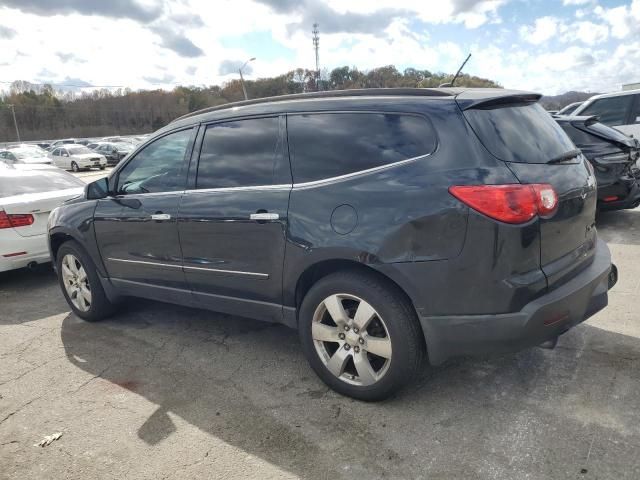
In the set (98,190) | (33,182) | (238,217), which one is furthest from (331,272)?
(33,182)

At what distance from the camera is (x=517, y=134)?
2.77m

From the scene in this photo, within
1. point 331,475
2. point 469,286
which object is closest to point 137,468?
point 331,475

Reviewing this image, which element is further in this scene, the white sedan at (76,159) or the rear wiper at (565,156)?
the white sedan at (76,159)

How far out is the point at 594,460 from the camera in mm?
2367

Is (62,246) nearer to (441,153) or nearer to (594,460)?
(441,153)

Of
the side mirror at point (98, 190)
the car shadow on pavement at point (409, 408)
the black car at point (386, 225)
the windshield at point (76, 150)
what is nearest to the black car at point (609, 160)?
the car shadow on pavement at point (409, 408)

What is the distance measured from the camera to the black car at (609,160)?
6645 mm

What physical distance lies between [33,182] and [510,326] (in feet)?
20.3

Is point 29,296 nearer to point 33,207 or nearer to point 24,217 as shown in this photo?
point 24,217

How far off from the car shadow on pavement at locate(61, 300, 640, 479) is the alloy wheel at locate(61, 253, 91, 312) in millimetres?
708

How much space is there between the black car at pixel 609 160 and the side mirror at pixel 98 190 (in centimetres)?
582

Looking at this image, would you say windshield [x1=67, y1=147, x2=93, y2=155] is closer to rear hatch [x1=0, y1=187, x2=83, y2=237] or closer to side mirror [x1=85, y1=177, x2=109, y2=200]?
rear hatch [x1=0, y1=187, x2=83, y2=237]

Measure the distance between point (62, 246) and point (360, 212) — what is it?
11.0 feet

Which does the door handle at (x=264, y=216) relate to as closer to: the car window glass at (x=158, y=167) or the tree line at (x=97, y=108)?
the car window glass at (x=158, y=167)
